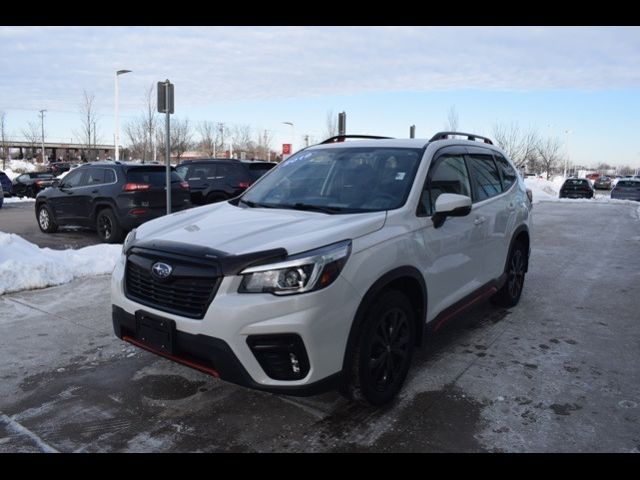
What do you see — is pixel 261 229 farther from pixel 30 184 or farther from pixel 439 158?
pixel 30 184

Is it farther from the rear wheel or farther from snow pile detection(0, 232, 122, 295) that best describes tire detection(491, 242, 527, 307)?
the rear wheel

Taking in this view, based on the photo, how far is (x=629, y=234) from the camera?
13.1 metres

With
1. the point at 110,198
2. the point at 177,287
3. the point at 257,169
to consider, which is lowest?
the point at 177,287

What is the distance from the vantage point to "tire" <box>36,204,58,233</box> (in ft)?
38.8

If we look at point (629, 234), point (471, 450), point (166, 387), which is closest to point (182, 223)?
point (166, 387)

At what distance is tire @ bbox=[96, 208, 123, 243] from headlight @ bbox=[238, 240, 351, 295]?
806 centimetres

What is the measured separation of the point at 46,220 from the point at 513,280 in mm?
10397

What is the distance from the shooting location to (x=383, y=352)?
343 centimetres

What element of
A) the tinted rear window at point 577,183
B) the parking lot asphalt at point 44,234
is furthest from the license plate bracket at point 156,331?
the tinted rear window at point 577,183

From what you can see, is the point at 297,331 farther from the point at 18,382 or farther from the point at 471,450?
the point at 18,382

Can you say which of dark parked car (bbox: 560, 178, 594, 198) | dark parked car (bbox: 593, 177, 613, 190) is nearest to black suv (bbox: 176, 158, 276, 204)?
dark parked car (bbox: 560, 178, 594, 198)

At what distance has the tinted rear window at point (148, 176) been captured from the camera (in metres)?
10.4

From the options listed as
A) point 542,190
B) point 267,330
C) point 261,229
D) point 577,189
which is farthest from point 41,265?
point 542,190

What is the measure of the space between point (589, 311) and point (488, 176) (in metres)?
2.14
